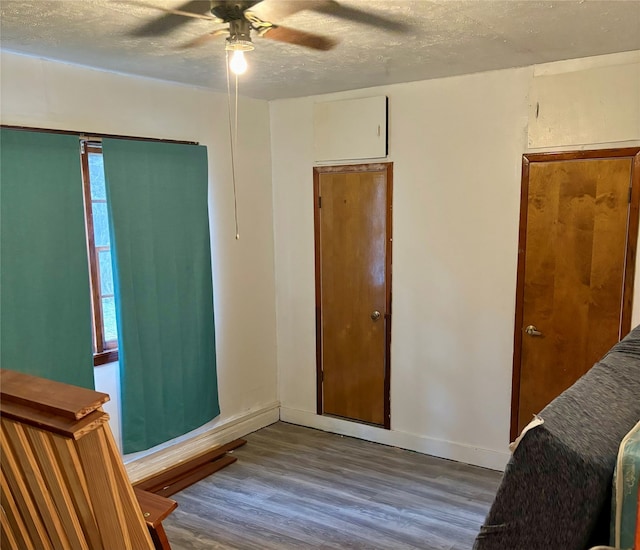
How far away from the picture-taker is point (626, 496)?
1216 millimetres

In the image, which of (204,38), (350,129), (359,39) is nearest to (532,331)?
(350,129)

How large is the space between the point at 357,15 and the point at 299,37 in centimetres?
27

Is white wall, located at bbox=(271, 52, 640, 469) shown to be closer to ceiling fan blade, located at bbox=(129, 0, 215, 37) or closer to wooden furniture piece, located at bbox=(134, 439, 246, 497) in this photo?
wooden furniture piece, located at bbox=(134, 439, 246, 497)

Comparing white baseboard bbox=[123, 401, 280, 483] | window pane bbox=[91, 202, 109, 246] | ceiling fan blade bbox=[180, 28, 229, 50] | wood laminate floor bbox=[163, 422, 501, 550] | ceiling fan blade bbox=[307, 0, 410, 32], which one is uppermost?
ceiling fan blade bbox=[307, 0, 410, 32]

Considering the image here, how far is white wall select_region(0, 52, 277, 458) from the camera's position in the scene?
2.86 m

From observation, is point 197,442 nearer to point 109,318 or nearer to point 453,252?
point 109,318

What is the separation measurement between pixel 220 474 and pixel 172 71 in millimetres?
2480

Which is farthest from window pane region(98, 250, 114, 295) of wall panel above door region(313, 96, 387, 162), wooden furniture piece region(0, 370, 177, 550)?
wooden furniture piece region(0, 370, 177, 550)

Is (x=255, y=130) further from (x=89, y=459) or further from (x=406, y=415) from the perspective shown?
(x=89, y=459)

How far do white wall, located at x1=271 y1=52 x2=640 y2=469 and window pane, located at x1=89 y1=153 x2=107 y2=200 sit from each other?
4.81ft

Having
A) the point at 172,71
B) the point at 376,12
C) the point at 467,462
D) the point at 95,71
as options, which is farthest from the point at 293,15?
the point at 467,462

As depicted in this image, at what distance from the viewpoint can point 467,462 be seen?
3637 millimetres

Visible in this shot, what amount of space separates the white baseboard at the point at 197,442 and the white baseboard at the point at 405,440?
234 millimetres

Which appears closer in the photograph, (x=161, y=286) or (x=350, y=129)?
(x=161, y=286)
